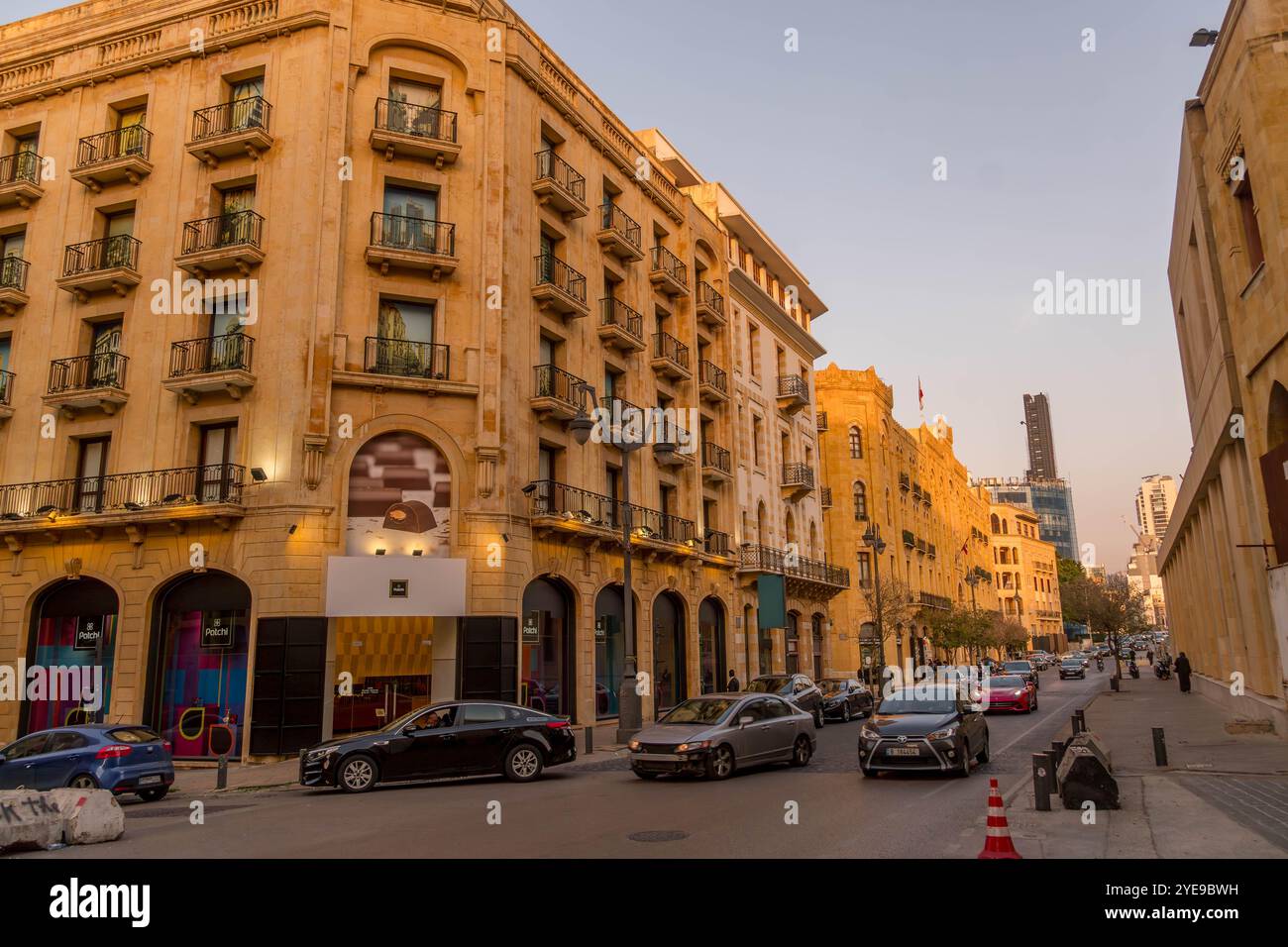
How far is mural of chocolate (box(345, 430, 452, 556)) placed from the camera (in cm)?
2205

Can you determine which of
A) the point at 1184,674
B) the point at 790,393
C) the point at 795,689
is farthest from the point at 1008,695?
the point at 790,393

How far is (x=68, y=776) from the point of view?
14664 mm

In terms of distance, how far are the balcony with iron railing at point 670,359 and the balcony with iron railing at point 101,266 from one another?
17.0 meters

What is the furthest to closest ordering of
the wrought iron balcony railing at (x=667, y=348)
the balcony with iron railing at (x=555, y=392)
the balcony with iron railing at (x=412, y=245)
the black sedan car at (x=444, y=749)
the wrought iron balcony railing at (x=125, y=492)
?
→ the wrought iron balcony railing at (x=667, y=348) < the balcony with iron railing at (x=555, y=392) < the balcony with iron railing at (x=412, y=245) < the wrought iron balcony railing at (x=125, y=492) < the black sedan car at (x=444, y=749)

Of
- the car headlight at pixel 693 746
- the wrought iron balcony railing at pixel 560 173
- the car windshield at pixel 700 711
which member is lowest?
the car headlight at pixel 693 746

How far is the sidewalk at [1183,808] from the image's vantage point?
8.29m

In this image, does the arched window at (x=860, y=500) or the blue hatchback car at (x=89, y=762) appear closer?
the blue hatchback car at (x=89, y=762)

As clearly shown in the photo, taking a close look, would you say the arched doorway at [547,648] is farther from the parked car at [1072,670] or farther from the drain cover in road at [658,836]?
the parked car at [1072,670]

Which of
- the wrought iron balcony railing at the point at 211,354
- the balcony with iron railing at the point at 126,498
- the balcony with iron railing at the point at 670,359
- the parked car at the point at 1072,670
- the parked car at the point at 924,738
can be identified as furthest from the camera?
the parked car at the point at 1072,670

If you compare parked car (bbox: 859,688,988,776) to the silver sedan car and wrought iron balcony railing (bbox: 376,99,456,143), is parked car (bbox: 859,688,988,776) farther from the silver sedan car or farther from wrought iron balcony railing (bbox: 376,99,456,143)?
wrought iron balcony railing (bbox: 376,99,456,143)

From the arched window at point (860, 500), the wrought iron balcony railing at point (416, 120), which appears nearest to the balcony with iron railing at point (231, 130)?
the wrought iron balcony railing at point (416, 120)

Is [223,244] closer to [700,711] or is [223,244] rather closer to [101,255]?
[101,255]

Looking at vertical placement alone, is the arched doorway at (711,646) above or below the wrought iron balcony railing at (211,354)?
below
